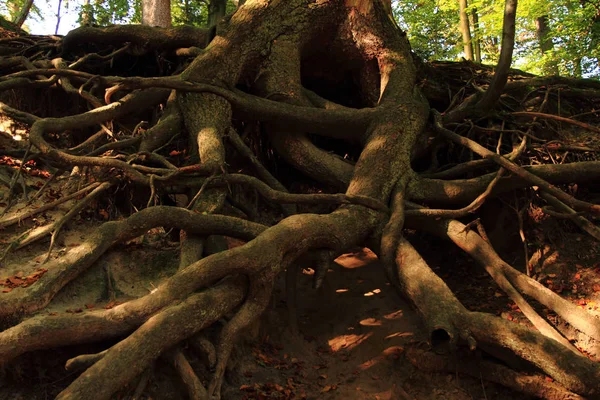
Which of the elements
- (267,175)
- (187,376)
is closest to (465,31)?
(267,175)

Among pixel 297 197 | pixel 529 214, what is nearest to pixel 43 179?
pixel 297 197

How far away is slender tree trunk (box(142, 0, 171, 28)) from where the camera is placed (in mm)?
9750

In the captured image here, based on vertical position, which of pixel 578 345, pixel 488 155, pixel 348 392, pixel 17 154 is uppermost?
pixel 488 155

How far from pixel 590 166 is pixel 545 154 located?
102 cm

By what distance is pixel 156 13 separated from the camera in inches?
385

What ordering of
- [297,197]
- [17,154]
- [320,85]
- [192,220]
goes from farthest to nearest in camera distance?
1. [320,85]
2. [17,154]
3. [297,197]
4. [192,220]

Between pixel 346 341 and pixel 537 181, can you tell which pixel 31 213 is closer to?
pixel 346 341

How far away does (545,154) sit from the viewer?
633 cm

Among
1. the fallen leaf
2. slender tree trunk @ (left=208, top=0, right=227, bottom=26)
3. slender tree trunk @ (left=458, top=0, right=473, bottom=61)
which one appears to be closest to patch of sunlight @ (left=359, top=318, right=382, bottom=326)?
the fallen leaf

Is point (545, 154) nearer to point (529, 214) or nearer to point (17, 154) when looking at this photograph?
point (529, 214)

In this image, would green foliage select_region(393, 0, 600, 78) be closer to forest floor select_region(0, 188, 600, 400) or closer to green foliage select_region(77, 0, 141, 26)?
forest floor select_region(0, 188, 600, 400)

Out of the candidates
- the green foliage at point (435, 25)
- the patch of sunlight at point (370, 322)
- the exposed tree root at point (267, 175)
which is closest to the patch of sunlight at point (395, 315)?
the patch of sunlight at point (370, 322)

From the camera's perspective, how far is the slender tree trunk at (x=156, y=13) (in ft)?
32.0

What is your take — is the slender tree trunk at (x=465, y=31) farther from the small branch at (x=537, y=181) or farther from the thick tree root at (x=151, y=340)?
the thick tree root at (x=151, y=340)
